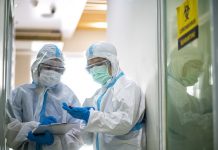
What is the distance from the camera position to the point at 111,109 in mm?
2912

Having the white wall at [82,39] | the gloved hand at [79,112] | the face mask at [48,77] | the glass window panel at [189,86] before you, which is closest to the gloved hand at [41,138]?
the gloved hand at [79,112]

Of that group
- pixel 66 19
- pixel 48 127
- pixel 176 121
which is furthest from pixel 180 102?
pixel 66 19

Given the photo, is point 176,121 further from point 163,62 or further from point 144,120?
point 144,120

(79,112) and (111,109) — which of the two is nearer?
(79,112)

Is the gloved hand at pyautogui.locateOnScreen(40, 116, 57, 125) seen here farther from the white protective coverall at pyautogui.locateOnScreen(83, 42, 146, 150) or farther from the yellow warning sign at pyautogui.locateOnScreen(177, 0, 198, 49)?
the yellow warning sign at pyautogui.locateOnScreen(177, 0, 198, 49)

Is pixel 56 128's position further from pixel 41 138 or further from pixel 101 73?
pixel 101 73

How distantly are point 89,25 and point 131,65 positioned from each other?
414cm

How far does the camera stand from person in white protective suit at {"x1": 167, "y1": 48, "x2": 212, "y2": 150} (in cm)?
210

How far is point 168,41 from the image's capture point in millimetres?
2654

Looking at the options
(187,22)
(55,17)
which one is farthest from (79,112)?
(55,17)

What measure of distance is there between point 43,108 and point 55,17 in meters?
4.13

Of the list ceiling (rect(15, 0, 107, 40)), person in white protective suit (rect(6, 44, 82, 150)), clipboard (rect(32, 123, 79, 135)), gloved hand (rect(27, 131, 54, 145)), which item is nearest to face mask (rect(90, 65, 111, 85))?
person in white protective suit (rect(6, 44, 82, 150))

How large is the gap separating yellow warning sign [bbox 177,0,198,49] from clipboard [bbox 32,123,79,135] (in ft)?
2.97

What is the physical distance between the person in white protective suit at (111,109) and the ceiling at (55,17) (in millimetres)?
2743
